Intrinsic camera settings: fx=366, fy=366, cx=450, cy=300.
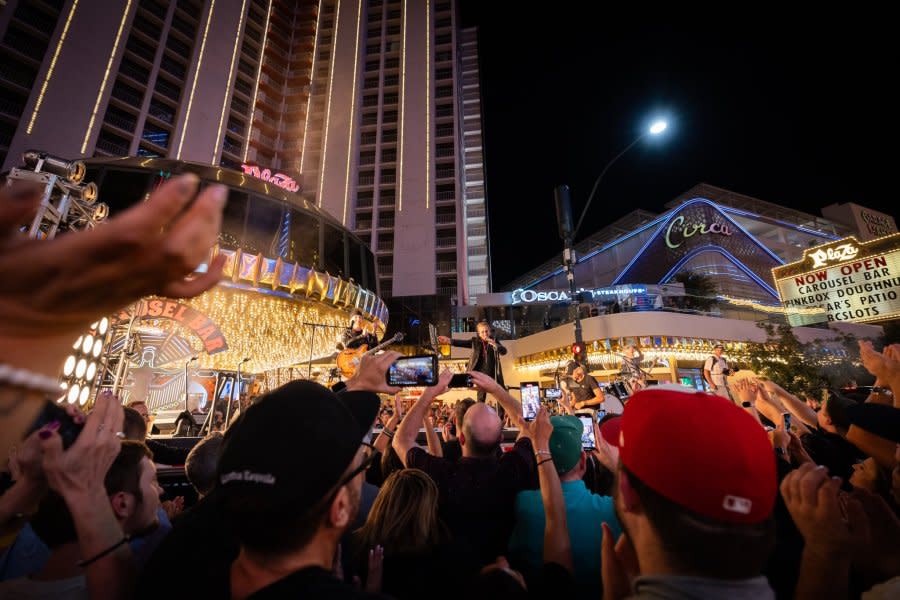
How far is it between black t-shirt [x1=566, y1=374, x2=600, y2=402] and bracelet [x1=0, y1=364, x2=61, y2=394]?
7501 millimetres

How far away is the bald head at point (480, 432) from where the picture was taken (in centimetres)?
277

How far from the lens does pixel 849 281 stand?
517 inches

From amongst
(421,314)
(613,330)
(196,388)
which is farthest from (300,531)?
(421,314)

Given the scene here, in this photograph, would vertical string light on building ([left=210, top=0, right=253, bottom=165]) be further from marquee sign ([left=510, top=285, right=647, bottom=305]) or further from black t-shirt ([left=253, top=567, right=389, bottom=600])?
black t-shirt ([left=253, top=567, right=389, bottom=600])

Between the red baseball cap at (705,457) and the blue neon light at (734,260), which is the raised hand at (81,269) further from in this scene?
the blue neon light at (734,260)

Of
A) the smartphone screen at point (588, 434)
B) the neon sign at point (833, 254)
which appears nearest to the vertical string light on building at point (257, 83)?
the smartphone screen at point (588, 434)

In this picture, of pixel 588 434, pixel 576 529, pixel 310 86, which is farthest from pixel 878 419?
pixel 310 86

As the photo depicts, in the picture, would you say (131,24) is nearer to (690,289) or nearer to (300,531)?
(300,531)

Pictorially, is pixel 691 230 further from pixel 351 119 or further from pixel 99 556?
pixel 99 556

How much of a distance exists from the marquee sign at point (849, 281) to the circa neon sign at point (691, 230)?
47.9 ft

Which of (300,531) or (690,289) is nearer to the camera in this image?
(300,531)

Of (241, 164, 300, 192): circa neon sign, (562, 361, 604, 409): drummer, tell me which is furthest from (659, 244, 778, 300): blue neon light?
(241, 164, 300, 192): circa neon sign

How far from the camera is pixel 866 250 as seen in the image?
13.1 metres

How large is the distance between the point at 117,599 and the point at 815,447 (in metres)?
4.86
